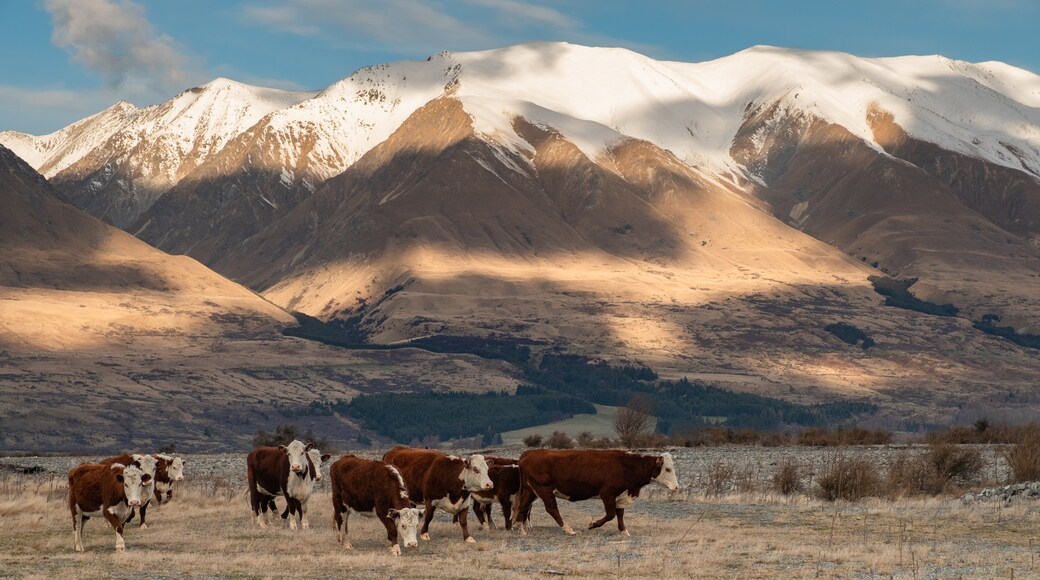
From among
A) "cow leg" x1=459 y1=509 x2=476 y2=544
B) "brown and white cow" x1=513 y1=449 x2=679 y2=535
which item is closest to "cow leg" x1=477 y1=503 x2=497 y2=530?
"brown and white cow" x1=513 y1=449 x2=679 y2=535

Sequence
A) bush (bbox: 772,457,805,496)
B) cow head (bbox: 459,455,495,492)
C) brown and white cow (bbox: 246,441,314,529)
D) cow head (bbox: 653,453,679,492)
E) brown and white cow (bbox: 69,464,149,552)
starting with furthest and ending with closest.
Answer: bush (bbox: 772,457,805,496) < brown and white cow (bbox: 246,441,314,529) < cow head (bbox: 653,453,679,492) < cow head (bbox: 459,455,495,492) < brown and white cow (bbox: 69,464,149,552)

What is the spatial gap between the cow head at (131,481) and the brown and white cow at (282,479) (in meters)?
4.78

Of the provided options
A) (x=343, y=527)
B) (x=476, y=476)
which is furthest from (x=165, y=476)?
(x=476, y=476)

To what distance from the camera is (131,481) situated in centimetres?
3375

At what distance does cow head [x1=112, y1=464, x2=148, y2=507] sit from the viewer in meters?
33.6

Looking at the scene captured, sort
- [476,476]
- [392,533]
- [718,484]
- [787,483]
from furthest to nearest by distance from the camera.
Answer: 1. [718,484]
2. [787,483]
3. [476,476]
4. [392,533]

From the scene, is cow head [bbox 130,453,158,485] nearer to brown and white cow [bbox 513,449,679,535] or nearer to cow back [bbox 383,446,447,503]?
cow back [bbox 383,446,447,503]

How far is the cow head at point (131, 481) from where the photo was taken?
110 ft

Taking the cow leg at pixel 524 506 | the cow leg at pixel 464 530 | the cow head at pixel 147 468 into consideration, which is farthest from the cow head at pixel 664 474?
the cow head at pixel 147 468

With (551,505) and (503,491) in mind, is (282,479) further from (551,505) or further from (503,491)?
(551,505)

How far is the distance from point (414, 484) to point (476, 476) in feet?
6.68

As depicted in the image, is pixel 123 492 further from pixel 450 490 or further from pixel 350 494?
pixel 450 490

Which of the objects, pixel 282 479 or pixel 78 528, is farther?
pixel 282 479

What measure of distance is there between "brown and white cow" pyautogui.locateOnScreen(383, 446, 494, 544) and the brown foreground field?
2.73 feet
